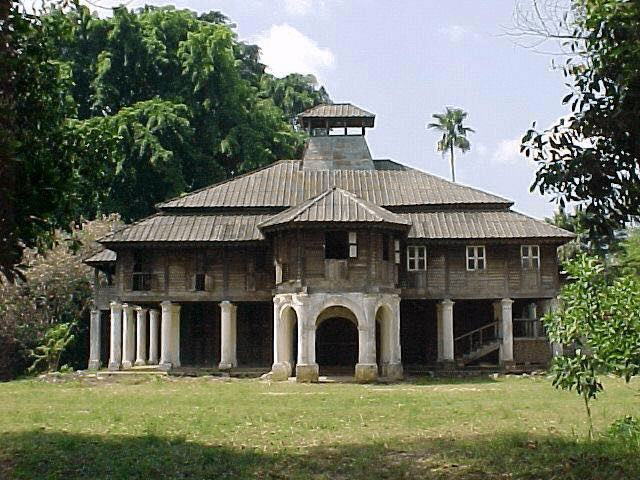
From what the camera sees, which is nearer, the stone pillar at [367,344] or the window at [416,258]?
the stone pillar at [367,344]

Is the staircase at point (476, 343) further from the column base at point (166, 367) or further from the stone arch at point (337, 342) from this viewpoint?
the column base at point (166, 367)

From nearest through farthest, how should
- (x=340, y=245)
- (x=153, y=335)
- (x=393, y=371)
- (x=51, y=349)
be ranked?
(x=393, y=371) → (x=340, y=245) → (x=51, y=349) → (x=153, y=335)

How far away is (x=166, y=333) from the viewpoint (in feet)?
114

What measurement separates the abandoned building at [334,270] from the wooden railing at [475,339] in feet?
0.28

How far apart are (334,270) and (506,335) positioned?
25.7ft

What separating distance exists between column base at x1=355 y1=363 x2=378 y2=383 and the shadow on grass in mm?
16204

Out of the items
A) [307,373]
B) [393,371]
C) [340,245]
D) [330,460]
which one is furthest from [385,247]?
[330,460]

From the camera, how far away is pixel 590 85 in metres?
10.4

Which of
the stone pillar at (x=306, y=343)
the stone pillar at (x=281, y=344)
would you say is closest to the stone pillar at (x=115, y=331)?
the stone pillar at (x=281, y=344)

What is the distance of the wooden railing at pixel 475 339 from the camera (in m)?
35.8

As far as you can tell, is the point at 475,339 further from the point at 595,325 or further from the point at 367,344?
the point at 595,325

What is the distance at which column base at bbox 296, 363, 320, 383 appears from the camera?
99.7ft

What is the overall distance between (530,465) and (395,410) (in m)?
7.80

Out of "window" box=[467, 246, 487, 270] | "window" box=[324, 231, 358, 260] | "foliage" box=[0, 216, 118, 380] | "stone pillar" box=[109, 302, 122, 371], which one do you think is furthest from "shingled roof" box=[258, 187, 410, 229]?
"foliage" box=[0, 216, 118, 380]
